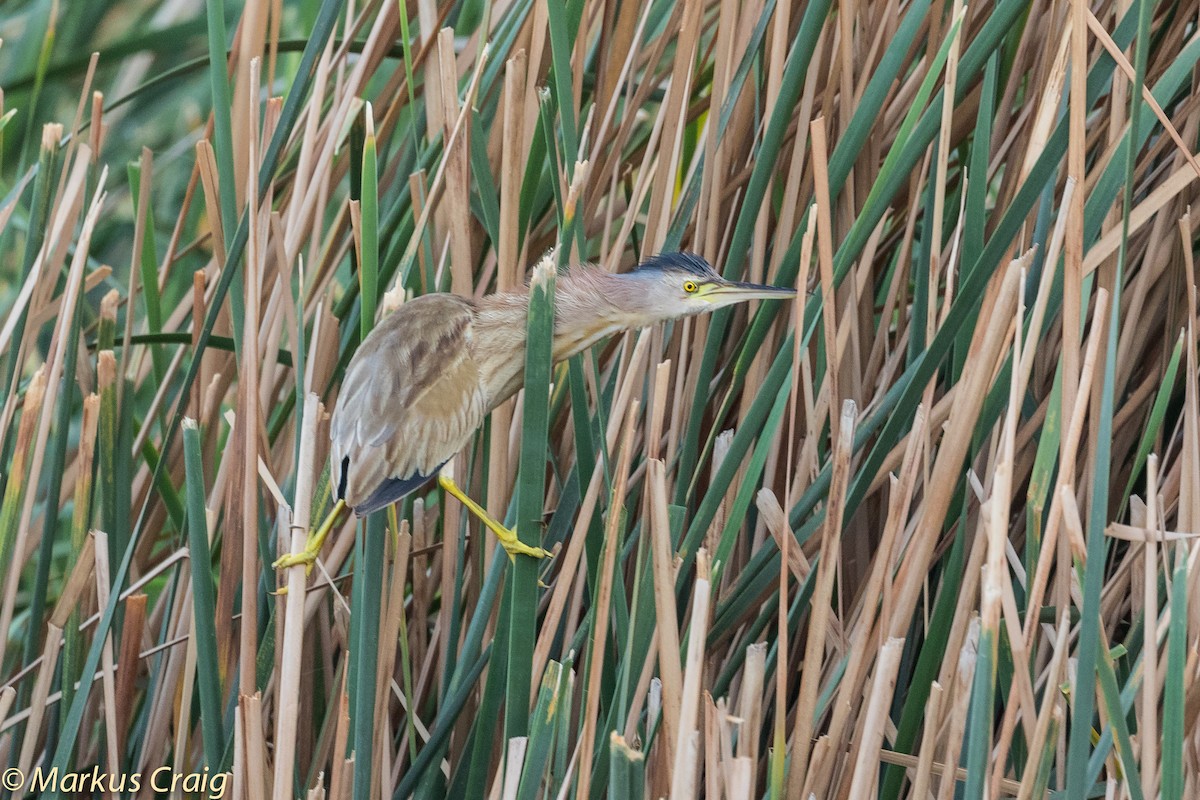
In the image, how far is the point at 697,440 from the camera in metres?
1.04

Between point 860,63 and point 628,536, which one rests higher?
point 860,63

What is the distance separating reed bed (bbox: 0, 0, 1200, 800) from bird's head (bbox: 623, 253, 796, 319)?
0.09 feet

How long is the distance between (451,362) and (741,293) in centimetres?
27

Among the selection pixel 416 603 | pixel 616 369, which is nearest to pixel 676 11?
pixel 616 369

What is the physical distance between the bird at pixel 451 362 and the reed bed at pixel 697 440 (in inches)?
1.3

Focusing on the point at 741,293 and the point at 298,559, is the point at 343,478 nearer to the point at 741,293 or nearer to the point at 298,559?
Result: the point at 298,559

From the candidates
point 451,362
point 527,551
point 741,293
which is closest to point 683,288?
point 741,293

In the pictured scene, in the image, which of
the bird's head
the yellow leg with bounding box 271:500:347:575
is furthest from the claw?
the bird's head

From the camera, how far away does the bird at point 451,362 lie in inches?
Answer: 38.7

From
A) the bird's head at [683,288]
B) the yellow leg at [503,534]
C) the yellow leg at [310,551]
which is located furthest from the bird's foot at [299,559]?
the bird's head at [683,288]

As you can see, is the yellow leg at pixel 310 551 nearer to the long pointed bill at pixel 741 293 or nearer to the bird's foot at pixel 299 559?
the bird's foot at pixel 299 559

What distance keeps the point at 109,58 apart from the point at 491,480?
79cm

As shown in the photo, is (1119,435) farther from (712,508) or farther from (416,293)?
(416,293)

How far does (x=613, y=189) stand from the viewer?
131cm
